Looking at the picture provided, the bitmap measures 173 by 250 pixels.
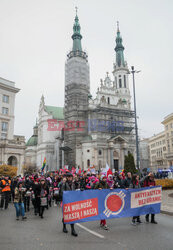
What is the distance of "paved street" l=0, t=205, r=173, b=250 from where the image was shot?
627 cm

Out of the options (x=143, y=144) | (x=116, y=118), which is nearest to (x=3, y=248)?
(x=116, y=118)

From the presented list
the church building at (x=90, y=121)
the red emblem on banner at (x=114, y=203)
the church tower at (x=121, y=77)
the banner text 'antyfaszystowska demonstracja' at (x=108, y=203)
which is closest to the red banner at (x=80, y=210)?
the banner text 'antyfaszystowska demonstracja' at (x=108, y=203)

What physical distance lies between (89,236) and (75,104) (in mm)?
53906

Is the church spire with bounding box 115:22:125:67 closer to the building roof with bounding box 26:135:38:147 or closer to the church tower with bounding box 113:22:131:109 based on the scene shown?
the church tower with bounding box 113:22:131:109

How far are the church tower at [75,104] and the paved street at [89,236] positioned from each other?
162 feet

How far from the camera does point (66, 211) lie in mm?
7812

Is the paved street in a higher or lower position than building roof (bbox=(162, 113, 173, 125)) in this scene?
lower

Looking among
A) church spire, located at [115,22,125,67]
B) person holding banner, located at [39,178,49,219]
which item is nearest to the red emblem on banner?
person holding banner, located at [39,178,49,219]

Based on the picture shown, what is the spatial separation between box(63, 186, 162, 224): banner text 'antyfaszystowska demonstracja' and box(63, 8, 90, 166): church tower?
49.2 m

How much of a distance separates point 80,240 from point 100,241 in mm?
638

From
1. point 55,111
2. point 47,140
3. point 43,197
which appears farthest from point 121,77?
point 43,197

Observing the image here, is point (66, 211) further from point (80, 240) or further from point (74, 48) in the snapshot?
point (74, 48)

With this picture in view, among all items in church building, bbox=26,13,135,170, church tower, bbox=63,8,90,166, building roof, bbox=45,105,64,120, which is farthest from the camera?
building roof, bbox=45,105,64,120

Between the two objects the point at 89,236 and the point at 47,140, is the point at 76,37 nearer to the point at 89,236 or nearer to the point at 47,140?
the point at 47,140
